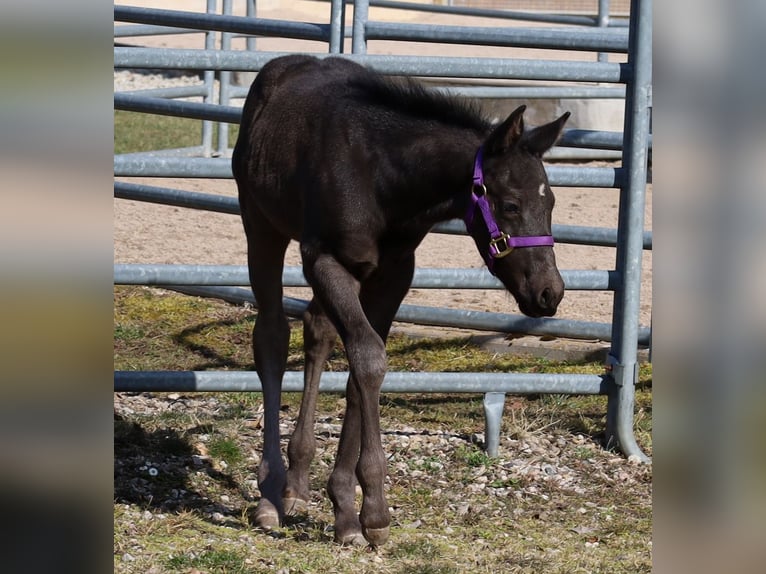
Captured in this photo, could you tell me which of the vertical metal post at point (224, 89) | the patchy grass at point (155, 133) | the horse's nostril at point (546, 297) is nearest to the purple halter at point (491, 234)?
the horse's nostril at point (546, 297)

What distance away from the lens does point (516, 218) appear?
3.55 meters

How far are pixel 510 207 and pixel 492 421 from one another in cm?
152

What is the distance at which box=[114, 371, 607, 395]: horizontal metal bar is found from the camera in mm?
4488

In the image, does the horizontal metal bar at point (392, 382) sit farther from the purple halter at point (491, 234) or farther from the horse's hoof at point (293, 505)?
the purple halter at point (491, 234)

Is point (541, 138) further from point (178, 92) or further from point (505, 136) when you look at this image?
point (178, 92)

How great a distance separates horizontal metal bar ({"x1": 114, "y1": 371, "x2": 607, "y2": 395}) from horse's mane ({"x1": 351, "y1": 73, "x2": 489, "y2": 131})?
1367mm

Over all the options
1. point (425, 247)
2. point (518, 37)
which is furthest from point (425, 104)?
point (425, 247)

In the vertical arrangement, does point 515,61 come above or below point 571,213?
above

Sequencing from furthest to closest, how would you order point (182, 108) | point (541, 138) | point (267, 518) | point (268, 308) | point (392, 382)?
1. point (182, 108)
2. point (392, 382)
3. point (268, 308)
4. point (267, 518)
5. point (541, 138)

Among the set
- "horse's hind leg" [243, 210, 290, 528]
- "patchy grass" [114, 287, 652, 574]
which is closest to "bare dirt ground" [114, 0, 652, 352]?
"patchy grass" [114, 287, 652, 574]
